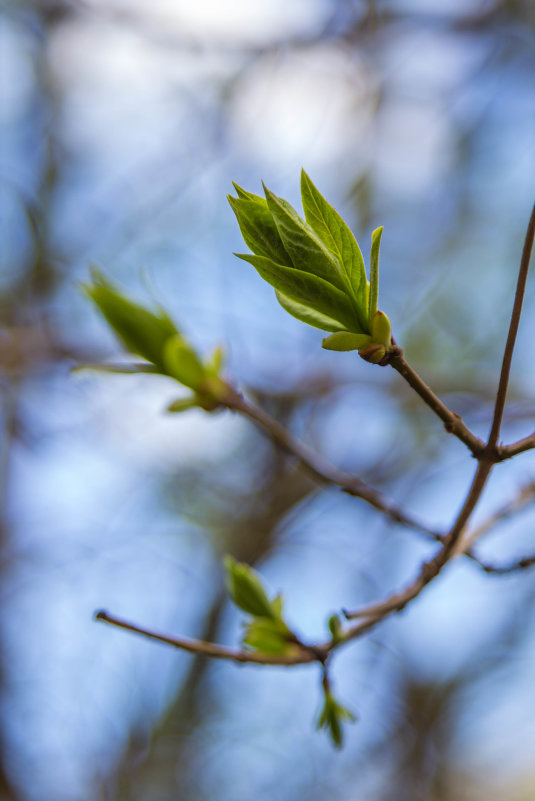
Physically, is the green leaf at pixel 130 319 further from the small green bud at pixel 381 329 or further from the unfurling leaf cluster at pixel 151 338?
the small green bud at pixel 381 329

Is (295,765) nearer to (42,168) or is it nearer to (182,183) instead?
(182,183)

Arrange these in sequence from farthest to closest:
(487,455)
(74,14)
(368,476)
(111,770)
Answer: (74,14)
(111,770)
(368,476)
(487,455)

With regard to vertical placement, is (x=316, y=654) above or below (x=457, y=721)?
above

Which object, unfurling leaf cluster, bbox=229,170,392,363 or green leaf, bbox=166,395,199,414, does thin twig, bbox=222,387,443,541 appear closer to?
green leaf, bbox=166,395,199,414

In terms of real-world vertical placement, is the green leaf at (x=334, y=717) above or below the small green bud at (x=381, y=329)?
below

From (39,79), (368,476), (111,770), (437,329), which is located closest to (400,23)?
(437,329)

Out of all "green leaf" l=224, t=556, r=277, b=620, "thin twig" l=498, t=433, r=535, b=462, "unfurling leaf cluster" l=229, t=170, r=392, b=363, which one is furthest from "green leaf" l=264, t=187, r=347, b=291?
"green leaf" l=224, t=556, r=277, b=620

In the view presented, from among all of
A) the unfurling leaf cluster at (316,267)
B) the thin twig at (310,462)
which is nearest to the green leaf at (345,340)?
the unfurling leaf cluster at (316,267)
